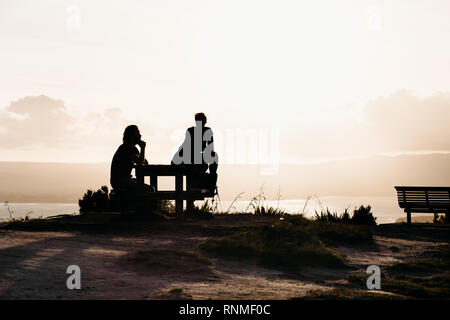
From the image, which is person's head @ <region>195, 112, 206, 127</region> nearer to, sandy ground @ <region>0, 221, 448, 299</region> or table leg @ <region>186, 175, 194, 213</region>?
table leg @ <region>186, 175, 194, 213</region>

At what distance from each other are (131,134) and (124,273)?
496 centimetres

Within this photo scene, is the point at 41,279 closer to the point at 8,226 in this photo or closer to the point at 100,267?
the point at 100,267

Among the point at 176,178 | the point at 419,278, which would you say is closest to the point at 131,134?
the point at 176,178

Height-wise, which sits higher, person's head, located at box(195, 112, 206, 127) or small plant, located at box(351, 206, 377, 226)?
person's head, located at box(195, 112, 206, 127)

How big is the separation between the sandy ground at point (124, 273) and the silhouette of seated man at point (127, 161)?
155cm

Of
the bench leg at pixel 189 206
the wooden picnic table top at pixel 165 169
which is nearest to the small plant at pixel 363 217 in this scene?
the bench leg at pixel 189 206

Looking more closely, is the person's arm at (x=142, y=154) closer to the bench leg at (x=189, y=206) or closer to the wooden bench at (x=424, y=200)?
the bench leg at (x=189, y=206)

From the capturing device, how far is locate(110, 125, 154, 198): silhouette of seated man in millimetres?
11602

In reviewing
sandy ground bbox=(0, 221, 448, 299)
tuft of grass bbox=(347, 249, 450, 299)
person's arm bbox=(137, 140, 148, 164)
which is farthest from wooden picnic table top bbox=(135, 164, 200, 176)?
tuft of grass bbox=(347, 249, 450, 299)

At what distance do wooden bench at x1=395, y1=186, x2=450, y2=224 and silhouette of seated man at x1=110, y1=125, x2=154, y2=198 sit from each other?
31.3 ft

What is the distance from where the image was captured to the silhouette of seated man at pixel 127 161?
38.1 ft

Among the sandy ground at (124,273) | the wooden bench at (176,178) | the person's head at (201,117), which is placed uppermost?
the person's head at (201,117)
